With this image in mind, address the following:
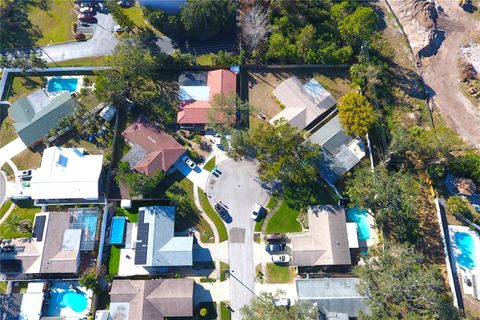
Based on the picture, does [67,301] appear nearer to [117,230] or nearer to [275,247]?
[117,230]

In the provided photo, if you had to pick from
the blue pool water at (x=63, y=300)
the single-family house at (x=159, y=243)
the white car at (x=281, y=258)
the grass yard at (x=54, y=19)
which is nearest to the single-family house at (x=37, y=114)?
the grass yard at (x=54, y=19)

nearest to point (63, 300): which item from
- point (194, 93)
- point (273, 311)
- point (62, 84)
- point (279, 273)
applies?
point (273, 311)

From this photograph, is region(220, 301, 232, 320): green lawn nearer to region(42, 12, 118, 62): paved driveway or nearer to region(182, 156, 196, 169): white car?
region(182, 156, 196, 169): white car

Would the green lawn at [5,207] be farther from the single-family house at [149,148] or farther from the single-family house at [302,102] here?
the single-family house at [302,102]

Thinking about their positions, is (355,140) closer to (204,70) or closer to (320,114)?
(320,114)

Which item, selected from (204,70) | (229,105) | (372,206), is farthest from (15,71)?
(372,206)

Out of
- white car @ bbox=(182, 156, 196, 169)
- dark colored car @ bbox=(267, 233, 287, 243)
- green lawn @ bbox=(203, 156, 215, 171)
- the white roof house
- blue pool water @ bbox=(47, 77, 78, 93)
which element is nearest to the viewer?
dark colored car @ bbox=(267, 233, 287, 243)

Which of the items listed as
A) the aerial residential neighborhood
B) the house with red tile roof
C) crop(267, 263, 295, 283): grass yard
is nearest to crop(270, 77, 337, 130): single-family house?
the aerial residential neighborhood
